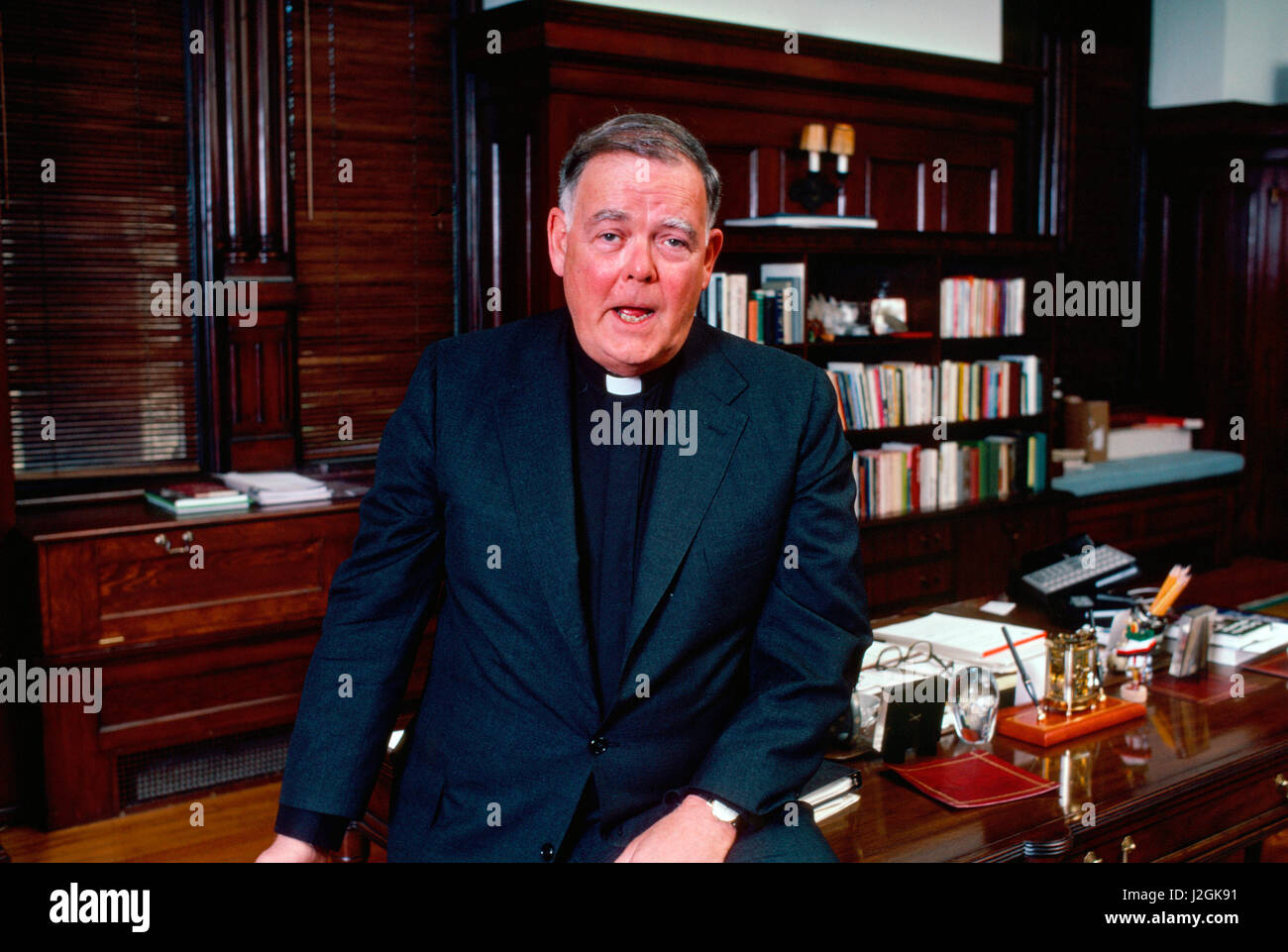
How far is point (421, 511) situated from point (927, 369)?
4.02 metres

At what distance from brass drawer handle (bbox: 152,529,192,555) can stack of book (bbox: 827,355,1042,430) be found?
2.66 metres

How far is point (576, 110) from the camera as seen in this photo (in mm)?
4480

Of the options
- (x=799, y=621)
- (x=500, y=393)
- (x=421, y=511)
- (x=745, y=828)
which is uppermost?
(x=500, y=393)

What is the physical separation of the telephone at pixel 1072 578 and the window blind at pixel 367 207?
8.26ft

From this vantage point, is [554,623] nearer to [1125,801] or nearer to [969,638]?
[1125,801]

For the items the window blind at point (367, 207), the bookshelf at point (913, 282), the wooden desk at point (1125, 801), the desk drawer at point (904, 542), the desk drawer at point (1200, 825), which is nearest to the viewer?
the wooden desk at point (1125, 801)

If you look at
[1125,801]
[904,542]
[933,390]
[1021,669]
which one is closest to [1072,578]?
[1021,669]

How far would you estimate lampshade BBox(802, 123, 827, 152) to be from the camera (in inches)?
201

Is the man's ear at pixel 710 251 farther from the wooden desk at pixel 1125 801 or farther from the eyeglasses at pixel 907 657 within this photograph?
the eyeglasses at pixel 907 657

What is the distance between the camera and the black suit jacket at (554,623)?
1.75 metres

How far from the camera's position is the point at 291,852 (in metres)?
1.59

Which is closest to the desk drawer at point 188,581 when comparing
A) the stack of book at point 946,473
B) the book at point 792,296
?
the book at point 792,296

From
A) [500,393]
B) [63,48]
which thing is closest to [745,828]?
[500,393]
